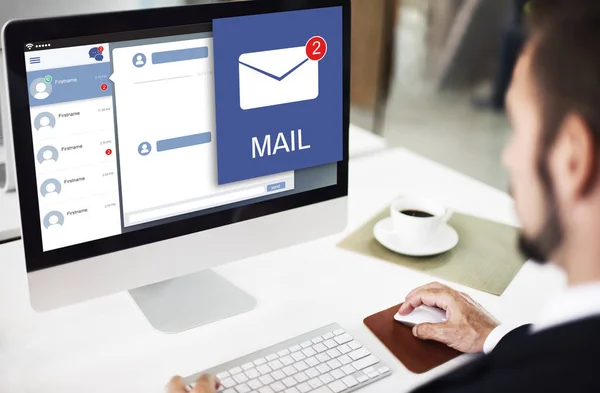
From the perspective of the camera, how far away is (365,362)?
1099mm

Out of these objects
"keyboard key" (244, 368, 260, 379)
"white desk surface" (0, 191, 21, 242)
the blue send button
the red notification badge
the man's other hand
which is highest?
the red notification badge

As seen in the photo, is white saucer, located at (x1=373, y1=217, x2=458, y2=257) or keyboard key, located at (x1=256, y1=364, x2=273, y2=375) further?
white saucer, located at (x1=373, y1=217, x2=458, y2=257)

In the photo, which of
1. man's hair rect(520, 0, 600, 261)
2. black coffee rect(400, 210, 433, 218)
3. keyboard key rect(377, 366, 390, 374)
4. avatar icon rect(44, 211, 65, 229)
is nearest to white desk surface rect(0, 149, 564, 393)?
keyboard key rect(377, 366, 390, 374)

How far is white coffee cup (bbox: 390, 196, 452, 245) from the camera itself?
1.41 metres

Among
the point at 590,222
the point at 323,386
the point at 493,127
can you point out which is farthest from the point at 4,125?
the point at 493,127

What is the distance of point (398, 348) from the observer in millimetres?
1149

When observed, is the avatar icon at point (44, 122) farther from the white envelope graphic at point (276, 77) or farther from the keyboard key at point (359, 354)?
the keyboard key at point (359, 354)

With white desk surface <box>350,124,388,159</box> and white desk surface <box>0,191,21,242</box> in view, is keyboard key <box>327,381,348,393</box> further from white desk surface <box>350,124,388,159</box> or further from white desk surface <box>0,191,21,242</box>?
white desk surface <box>350,124,388,159</box>

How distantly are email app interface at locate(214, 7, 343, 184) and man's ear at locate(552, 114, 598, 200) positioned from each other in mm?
556

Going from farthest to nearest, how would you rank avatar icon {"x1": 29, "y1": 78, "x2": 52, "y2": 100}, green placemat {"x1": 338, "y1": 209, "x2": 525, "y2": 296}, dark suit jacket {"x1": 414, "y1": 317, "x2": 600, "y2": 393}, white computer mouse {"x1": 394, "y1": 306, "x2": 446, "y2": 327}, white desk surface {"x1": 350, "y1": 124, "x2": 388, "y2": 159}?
white desk surface {"x1": 350, "y1": 124, "x2": 388, "y2": 159} → green placemat {"x1": 338, "y1": 209, "x2": 525, "y2": 296} → white computer mouse {"x1": 394, "y1": 306, "x2": 446, "y2": 327} → avatar icon {"x1": 29, "y1": 78, "x2": 52, "y2": 100} → dark suit jacket {"x1": 414, "y1": 317, "x2": 600, "y2": 393}

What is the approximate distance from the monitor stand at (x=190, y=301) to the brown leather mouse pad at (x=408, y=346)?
0.22 m

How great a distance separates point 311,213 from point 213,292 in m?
0.22

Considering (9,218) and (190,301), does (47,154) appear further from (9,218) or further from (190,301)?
(9,218)

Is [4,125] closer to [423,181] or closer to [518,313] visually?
[423,181]
